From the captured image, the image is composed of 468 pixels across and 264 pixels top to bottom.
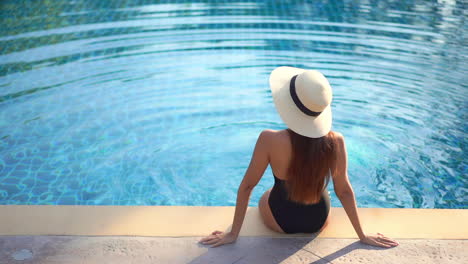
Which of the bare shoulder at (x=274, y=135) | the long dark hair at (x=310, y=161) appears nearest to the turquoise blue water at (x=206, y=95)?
the long dark hair at (x=310, y=161)

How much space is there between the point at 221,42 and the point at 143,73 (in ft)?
5.41

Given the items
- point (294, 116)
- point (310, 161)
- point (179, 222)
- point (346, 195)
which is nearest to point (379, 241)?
point (346, 195)

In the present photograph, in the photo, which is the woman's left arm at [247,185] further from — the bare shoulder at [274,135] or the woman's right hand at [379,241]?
the woman's right hand at [379,241]

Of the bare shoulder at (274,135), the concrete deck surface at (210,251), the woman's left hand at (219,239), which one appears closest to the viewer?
the bare shoulder at (274,135)

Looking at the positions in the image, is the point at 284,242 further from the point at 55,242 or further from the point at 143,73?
the point at 143,73

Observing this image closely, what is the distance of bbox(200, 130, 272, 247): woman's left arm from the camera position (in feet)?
8.34

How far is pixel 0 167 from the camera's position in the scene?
423cm

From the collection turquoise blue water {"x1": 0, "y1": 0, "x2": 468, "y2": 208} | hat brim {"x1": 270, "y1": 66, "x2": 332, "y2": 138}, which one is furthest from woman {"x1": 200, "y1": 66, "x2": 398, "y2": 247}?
turquoise blue water {"x1": 0, "y1": 0, "x2": 468, "y2": 208}

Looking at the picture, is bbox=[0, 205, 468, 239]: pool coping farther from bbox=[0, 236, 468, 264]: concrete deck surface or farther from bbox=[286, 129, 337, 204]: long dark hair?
bbox=[286, 129, 337, 204]: long dark hair

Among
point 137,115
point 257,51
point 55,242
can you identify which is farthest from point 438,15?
point 55,242

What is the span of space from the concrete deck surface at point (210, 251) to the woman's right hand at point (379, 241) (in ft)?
0.10

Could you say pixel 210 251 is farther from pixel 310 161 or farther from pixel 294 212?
pixel 310 161

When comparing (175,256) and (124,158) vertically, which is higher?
(175,256)

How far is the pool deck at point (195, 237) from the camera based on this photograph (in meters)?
2.64
